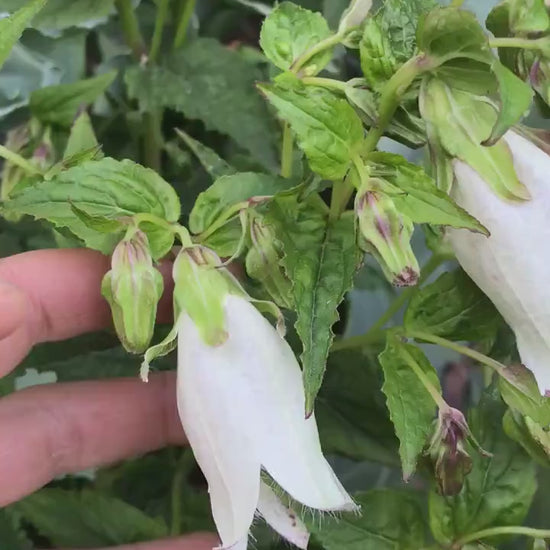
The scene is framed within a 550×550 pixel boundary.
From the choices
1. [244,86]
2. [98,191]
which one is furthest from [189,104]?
[98,191]

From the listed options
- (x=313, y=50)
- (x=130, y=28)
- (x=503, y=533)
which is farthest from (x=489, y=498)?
(x=130, y=28)

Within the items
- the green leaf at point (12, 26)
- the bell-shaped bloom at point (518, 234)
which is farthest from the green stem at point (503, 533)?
the green leaf at point (12, 26)

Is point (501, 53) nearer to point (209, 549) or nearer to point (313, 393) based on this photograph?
point (313, 393)

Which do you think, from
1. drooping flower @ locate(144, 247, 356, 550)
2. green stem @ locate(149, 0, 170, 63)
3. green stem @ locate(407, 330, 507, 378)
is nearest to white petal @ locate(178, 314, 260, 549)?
drooping flower @ locate(144, 247, 356, 550)

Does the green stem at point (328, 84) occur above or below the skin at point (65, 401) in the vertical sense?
above

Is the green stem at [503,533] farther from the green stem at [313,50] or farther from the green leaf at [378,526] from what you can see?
the green stem at [313,50]

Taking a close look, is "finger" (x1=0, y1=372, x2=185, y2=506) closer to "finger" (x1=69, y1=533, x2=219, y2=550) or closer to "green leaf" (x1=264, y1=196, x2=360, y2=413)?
"finger" (x1=69, y1=533, x2=219, y2=550)
